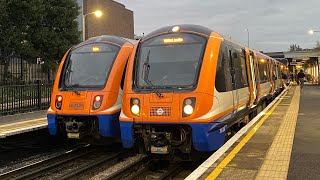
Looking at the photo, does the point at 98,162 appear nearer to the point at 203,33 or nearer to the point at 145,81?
the point at 145,81

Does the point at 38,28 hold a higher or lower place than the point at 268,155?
higher

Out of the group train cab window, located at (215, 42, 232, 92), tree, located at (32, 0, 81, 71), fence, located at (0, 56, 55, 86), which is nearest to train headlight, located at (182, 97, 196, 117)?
train cab window, located at (215, 42, 232, 92)

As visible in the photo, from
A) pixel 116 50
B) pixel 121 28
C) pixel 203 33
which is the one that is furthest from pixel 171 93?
pixel 121 28

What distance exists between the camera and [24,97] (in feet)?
51.9

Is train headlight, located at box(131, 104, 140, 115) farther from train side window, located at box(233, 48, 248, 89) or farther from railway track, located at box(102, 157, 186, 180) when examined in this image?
train side window, located at box(233, 48, 248, 89)

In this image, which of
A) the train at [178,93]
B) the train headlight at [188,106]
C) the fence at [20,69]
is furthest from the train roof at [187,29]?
the fence at [20,69]

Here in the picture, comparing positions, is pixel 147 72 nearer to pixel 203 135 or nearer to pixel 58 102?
pixel 203 135

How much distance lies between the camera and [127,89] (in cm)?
841

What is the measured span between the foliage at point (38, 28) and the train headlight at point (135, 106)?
18.3 m

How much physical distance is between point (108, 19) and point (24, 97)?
2039 inches

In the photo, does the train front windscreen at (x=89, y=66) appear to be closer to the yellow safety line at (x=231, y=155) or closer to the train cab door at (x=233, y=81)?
the train cab door at (x=233, y=81)

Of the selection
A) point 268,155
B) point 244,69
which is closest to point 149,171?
point 268,155

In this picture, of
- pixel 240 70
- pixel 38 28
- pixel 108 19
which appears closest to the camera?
pixel 240 70

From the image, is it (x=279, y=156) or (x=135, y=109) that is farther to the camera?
(x=135, y=109)
